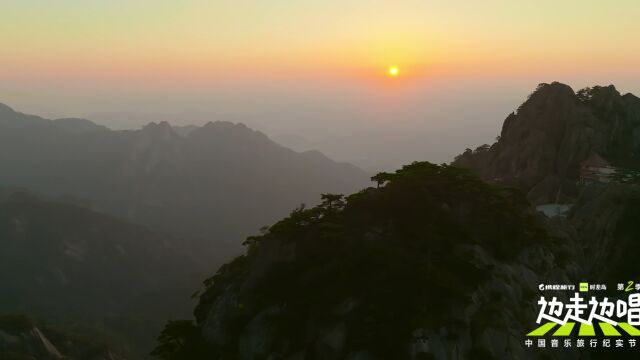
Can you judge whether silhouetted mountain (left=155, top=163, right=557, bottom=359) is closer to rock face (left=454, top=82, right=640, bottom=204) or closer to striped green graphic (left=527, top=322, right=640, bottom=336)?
striped green graphic (left=527, top=322, right=640, bottom=336)

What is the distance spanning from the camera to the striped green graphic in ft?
116

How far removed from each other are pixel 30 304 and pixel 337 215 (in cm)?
18435

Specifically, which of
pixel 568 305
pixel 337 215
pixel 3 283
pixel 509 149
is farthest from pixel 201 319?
pixel 3 283

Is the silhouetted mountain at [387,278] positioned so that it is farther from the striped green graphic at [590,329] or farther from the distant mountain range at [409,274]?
the striped green graphic at [590,329]

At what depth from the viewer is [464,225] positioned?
3838 centimetres

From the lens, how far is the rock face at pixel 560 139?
6800 cm

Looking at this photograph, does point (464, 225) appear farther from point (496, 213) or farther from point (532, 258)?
point (532, 258)

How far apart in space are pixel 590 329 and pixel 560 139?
40.9m

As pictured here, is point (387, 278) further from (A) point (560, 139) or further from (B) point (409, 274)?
(A) point (560, 139)

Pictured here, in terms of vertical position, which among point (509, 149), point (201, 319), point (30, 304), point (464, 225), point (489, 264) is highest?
point (509, 149)

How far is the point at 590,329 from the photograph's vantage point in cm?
3778

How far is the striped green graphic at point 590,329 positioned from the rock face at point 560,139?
28684mm

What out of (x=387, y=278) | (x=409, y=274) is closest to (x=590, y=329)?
(x=409, y=274)

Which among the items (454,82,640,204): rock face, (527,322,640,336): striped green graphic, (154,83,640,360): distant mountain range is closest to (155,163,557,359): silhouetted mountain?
(154,83,640,360): distant mountain range
